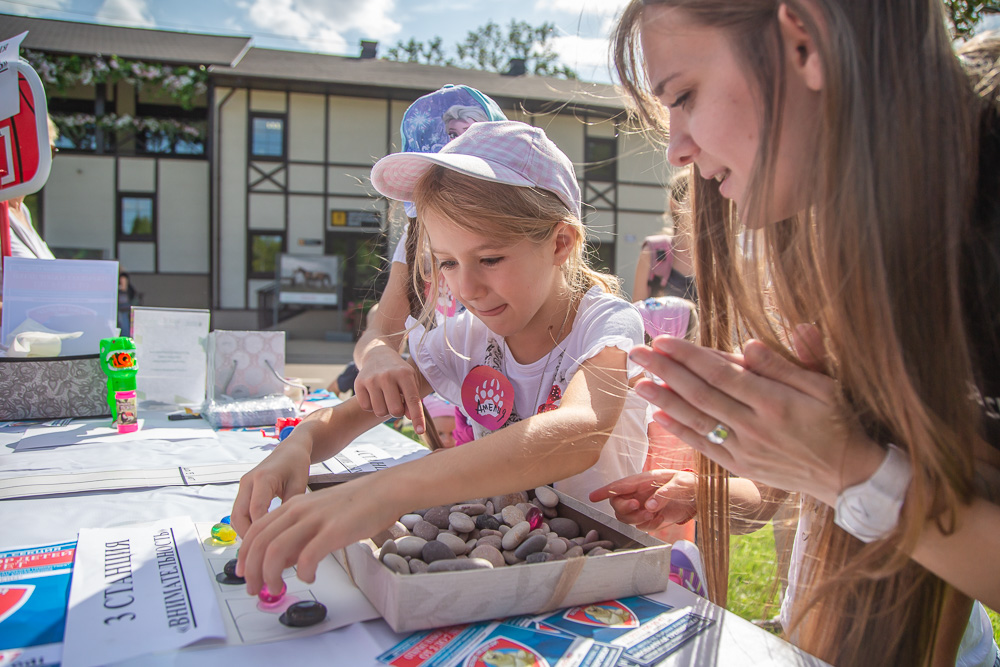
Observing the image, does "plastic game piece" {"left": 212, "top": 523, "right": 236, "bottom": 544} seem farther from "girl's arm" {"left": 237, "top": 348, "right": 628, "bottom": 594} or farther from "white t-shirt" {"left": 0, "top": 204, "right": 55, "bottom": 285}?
"white t-shirt" {"left": 0, "top": 204, "right": 55, "bottom": 285}

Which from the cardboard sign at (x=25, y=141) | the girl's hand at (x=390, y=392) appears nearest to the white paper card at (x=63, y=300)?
the cardboard sign at (x=25, y=141)

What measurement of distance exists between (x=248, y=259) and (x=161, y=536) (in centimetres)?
1264

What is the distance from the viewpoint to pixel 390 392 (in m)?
1.28

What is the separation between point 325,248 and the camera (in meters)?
12.9

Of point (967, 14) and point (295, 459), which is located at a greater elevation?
point (967, 14)

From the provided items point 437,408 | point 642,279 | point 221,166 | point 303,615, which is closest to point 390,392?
point 303,615

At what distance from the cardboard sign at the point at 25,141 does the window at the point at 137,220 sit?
40.1 feet

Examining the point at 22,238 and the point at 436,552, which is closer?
the point at 436,552

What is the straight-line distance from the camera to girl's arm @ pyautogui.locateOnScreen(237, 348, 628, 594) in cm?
71

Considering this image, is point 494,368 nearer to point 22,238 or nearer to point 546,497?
point 546,497

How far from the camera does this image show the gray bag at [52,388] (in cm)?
196

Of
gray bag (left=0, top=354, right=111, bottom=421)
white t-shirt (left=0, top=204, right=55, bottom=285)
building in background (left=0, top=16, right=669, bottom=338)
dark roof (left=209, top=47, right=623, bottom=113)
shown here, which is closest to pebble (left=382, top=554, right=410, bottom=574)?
gray bag (left=0, top=354, right=111, bottom=421)

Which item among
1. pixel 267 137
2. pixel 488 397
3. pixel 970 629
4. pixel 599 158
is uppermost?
pixel 599 158

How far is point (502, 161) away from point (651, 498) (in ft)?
2.26
